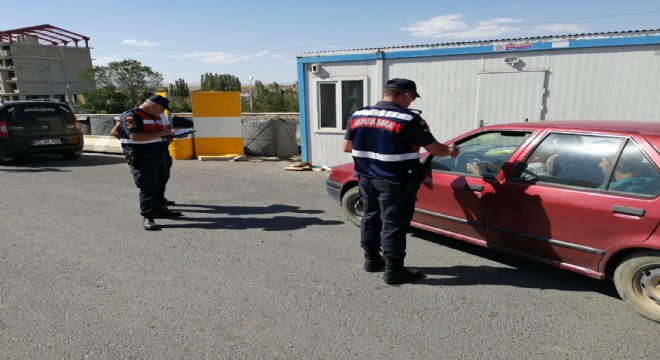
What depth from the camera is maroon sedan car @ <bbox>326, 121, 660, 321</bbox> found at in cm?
306

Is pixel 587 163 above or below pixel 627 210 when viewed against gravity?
above

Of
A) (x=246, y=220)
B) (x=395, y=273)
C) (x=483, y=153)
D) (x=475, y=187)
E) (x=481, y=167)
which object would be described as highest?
(x=483, y=153)

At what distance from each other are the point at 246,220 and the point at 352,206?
1487 millimetres

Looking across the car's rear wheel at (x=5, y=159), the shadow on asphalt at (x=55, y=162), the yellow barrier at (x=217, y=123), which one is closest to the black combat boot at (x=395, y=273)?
the yellow barrier at (x=217, y=123)

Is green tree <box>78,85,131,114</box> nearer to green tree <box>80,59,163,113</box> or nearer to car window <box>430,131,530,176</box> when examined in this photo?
green tree <box>80,59,163,113</box>

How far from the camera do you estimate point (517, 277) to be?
3.86 m

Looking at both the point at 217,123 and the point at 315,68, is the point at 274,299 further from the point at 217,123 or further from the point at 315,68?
the point at 217,123

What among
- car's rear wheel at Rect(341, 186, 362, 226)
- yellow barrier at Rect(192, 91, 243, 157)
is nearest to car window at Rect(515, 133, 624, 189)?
car's rear wheel at Rect(341, 186, 362, 226)

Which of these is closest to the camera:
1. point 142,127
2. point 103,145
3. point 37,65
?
point 142,127

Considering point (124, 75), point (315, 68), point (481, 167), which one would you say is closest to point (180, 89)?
point (124, 75)

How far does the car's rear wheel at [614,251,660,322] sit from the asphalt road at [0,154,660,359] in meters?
0.11

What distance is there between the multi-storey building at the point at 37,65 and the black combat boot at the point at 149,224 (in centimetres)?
7839

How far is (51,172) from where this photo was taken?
9.38 metres

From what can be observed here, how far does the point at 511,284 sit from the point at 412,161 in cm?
136
